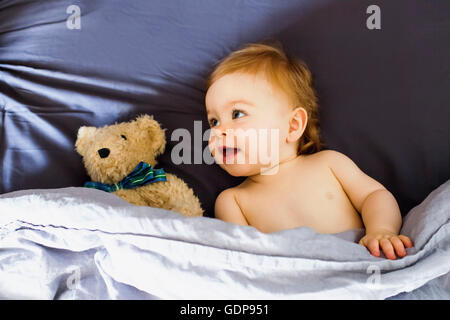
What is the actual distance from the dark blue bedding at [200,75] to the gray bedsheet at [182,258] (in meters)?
0.28

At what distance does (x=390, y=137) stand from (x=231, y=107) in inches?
17.4

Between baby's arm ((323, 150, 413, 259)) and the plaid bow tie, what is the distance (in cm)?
46

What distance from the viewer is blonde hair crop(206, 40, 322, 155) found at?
1.12 meters

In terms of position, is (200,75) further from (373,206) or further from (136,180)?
(373,206)

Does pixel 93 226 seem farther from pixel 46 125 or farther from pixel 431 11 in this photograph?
pixel 431 11

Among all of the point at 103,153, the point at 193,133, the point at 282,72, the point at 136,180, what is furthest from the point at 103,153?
the point at 282,72

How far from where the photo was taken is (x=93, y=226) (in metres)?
0.83

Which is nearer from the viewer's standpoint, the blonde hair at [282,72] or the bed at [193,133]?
the bed at [193,133]

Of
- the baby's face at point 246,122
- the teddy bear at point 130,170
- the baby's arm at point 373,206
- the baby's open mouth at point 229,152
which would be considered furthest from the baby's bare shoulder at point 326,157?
the teddy bear at point 130,170

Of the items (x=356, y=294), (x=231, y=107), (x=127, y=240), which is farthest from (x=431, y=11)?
(x=127, y=240)

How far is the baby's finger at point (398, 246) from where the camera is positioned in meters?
0.82

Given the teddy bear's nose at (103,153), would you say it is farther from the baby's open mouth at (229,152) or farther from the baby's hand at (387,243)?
the baby's hand at (387,243)

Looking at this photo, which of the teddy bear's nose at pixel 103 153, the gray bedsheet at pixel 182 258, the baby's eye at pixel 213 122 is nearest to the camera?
the gray bedsheet at pixel 182 258

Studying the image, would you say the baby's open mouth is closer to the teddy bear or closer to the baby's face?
the baby's face
